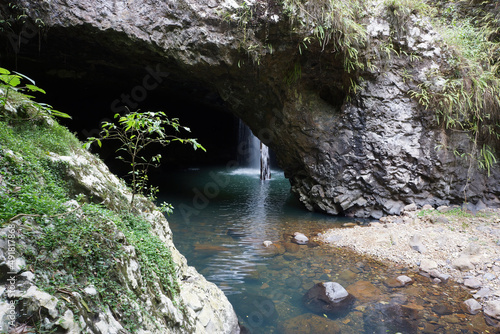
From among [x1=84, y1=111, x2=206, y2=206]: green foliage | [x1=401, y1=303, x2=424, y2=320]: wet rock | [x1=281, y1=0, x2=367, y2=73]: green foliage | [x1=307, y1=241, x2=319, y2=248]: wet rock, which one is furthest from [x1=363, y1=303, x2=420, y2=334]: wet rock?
[x1=281, y1=0, x2=367, y2=73]: green foliage

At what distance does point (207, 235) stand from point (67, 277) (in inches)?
177

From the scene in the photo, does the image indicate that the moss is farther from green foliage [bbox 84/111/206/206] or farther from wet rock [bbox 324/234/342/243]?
wet rock [bbox 324/234/342/243]

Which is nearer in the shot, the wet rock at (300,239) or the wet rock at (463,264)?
the wet rock at (463,264)

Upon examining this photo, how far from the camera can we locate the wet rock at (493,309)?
3262mm

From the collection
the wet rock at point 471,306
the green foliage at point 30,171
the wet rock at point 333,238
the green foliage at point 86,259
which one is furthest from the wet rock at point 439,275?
the green foliage at point 30,171

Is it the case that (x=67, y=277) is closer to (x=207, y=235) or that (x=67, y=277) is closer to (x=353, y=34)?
(x=207, y=235)

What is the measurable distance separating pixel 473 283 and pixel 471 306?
1.92ft

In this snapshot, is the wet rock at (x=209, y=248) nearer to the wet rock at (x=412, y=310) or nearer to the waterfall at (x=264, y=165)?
the wet rock at (x=412, y=310)

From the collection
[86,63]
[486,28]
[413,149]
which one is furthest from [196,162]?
[486,28]

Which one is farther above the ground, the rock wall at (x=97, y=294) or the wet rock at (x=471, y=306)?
the rock wall at (x=97, y=294)

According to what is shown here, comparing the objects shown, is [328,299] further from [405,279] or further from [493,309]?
[493,309]

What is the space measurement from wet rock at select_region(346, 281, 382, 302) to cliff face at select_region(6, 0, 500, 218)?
328cm

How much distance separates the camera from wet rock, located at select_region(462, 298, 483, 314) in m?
3.41

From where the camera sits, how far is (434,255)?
186 inches
